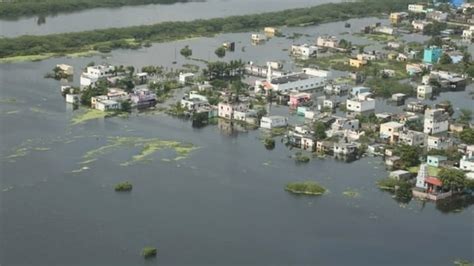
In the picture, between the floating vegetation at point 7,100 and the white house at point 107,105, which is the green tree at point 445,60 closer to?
the white house at point 107,105

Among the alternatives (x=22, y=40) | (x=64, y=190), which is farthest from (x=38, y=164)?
(x=22, y=40)

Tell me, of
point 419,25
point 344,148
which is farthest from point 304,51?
point 344,148

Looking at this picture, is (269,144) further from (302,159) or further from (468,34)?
(468,34)

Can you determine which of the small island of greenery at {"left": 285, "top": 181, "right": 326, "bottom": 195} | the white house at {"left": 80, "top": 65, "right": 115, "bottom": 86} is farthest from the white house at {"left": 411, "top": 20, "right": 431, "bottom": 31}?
the small island of greenery at {"left": 285, "top": 181, "right": 326, "bottom": 195}

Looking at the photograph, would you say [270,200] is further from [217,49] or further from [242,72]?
[217,49]

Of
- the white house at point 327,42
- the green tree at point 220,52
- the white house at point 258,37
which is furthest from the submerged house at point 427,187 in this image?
the white house at point 258,37

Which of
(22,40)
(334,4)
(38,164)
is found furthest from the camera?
(334,4)

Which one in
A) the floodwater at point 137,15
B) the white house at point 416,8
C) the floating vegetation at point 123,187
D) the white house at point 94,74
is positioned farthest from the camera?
the white house at point 416,8
